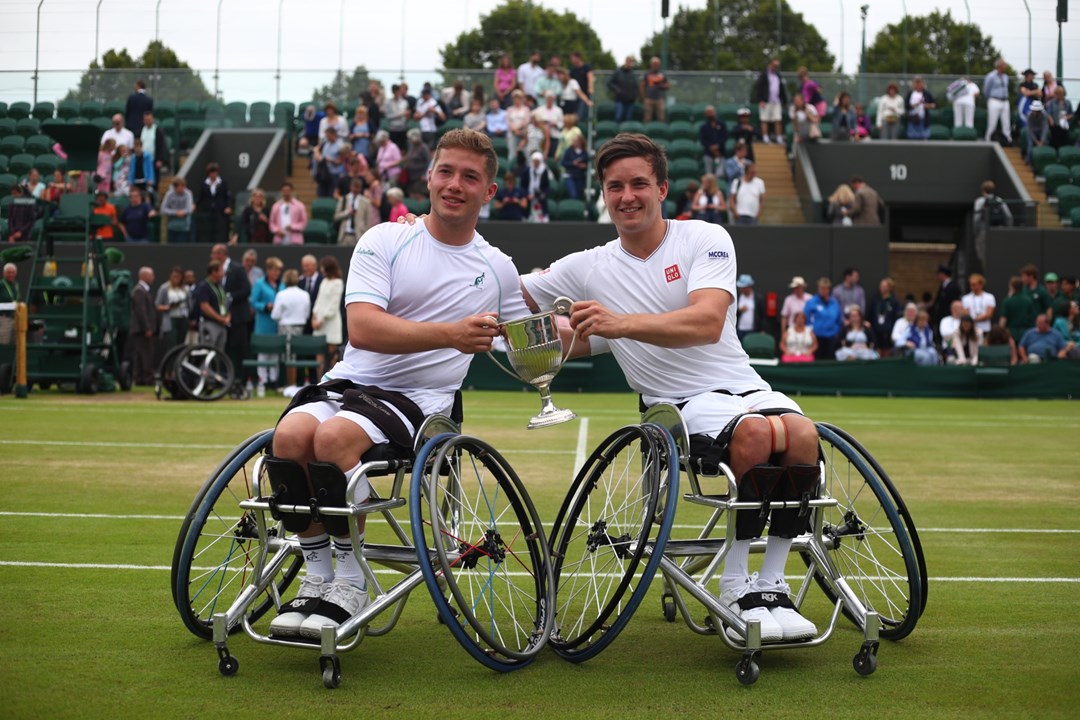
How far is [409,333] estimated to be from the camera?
462 cm

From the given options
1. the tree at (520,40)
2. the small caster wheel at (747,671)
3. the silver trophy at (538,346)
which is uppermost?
the tree at (520,40)

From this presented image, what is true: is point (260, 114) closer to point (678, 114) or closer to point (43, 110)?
point (43, 110)

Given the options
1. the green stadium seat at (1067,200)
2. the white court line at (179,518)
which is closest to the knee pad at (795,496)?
the white court line at (179,518)

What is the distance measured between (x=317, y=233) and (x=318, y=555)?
18.4 metres

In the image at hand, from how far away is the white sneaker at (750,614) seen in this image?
4400 mm

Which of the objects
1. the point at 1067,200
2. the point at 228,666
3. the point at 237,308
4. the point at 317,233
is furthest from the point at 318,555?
the point at 1067,200

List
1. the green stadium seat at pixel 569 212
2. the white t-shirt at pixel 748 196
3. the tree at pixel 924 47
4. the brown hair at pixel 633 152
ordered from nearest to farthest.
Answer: the brown hair at pixel 633 152
the white t-shirt at pixel 748 196
the green stadium seat at pixel 569 212
the tree at pixel 924 47

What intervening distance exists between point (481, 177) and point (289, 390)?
512 inches

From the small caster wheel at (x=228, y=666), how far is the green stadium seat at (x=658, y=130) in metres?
22.5

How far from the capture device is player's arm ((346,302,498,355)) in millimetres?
4500

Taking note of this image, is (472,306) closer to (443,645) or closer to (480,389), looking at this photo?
(443,645)

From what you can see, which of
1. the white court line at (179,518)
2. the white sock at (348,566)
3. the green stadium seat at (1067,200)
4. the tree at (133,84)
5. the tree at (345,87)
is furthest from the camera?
the tree at (133,84)

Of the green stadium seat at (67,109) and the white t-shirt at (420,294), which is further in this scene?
the green stadium seat at (67,109)

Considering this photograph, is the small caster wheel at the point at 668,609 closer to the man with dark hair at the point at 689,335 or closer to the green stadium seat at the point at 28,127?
the man with dark hair at the point at 689,335
